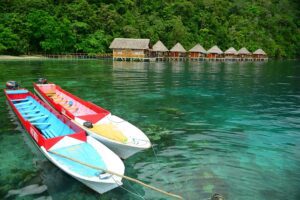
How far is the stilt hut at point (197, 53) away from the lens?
74.1 m

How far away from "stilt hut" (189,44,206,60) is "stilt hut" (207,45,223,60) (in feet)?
5.68

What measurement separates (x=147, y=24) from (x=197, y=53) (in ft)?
57.6

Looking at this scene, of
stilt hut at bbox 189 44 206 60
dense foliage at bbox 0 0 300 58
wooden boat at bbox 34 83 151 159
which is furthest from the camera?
stilt hut at bbox 189 44 206 60

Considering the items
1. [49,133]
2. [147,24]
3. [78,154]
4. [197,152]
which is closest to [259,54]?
[147,24]

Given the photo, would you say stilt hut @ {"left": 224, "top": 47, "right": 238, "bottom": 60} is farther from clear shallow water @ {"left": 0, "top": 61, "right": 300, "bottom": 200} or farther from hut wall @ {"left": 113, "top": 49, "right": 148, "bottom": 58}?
clear shallow water @ {"left": 0, "top": 61, "right": 300, "bottom": 200}

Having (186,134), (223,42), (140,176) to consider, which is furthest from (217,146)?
(223,42)

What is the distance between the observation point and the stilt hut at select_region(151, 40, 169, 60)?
67688 millimetres

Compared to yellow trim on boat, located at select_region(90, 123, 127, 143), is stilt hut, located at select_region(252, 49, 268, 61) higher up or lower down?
higher up

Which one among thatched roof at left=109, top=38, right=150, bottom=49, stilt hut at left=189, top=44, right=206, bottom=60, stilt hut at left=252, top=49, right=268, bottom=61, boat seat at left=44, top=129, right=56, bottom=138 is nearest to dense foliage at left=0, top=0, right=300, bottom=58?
stilt hut at left=189, top=44, right=206, bottom=60

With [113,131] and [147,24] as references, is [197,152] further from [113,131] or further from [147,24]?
[147,24]

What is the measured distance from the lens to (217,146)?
11.3 m

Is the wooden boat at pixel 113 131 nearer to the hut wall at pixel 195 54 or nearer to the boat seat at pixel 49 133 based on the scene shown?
the boat seat at pixel 49 133

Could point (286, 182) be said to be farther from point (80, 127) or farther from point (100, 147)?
point (80, 127)

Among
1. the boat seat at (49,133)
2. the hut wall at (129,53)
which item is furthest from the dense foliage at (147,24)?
the boat seat at (49,133)
